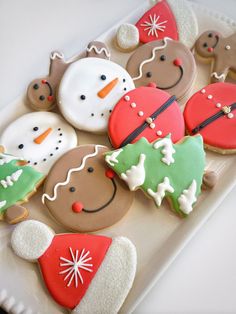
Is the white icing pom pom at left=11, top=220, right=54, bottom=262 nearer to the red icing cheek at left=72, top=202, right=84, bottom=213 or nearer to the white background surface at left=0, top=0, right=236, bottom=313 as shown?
the red icing cheek at left=72, top=202, right=84, bottom=213

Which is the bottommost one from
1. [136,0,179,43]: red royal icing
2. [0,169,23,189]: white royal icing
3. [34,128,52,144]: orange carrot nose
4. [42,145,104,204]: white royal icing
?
[42,145,104,204]: white royal icing

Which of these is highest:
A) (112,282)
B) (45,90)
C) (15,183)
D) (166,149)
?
(45,90)

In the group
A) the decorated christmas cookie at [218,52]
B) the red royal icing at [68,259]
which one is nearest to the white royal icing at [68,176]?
the red royal icing at [68,259]

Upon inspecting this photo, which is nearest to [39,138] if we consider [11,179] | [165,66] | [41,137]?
[41,137]

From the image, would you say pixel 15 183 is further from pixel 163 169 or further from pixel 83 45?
pixel 83 45

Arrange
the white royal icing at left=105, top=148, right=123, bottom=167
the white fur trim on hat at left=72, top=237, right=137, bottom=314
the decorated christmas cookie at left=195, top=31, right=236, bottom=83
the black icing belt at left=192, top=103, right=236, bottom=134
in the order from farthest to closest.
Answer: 1. the decorated christmas cookie at left=195, top=31, right=236, bottom=83
2. the black icing belt at left=192, top=103, right=236, bottom=134
3. the white royal icing at left=105, top=148, right=123, bottom=167
4. the white fur trim on hat at left=72, top=237, right=137, bottom=314

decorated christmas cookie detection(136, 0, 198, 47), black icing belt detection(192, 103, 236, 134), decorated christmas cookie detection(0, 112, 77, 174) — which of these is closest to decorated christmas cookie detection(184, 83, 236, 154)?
black icing belt detection(192, 103, 236, 134)

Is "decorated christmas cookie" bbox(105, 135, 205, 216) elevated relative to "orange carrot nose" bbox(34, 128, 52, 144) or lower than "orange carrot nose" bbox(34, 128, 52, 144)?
lower

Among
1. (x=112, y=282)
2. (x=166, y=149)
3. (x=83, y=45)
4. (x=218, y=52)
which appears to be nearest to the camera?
(x=112, y=282)
